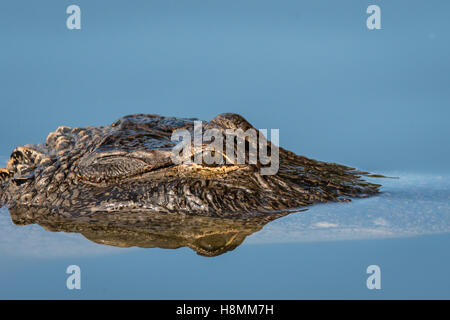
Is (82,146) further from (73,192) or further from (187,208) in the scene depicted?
(187,208)

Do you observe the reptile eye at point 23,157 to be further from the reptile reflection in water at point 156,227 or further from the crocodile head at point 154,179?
the reptile reflection in water at point 156,227

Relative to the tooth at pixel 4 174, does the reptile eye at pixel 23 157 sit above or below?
above

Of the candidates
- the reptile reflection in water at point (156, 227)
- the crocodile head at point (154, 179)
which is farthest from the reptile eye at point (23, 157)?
the reptile reflection in water at point (156, 227)

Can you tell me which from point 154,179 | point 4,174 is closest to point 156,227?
point 154,179

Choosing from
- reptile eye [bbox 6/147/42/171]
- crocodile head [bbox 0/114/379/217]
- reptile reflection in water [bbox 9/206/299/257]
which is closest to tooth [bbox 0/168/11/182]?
reptile eye [bbox 6/147/42/171]

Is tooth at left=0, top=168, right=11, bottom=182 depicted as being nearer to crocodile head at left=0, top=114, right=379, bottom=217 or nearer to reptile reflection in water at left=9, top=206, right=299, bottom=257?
crocodile head at left=0, top=114, right=379, bottom=217

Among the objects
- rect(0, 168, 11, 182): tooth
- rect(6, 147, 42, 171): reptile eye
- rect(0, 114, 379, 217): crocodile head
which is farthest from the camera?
rect(0, 168, 11, 182): tooth
